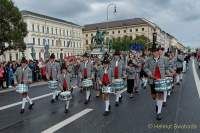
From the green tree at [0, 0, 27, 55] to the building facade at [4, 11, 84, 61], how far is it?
26698mm

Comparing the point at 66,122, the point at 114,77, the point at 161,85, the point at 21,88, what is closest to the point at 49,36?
the point at 114,77

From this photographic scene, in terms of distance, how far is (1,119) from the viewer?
11.4 meters

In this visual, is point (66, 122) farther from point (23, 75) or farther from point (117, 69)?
point (117, 69)

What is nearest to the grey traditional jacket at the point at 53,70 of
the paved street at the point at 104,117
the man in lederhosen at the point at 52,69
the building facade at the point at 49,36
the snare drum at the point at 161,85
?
the man in lederhosen at the point at 52,69

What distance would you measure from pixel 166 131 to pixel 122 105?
4920 mm

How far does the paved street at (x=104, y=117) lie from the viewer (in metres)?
9.20

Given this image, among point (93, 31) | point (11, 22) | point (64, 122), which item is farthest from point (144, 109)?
point (93, 31)

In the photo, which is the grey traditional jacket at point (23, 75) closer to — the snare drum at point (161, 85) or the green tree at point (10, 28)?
the snare drum at point (161, 85)

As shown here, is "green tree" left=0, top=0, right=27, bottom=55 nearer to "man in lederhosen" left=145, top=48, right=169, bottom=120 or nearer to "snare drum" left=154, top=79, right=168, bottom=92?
"man in lederhosen" left=145, top=48, right=169, bottom=120

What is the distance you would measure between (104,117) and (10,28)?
5678 centimetres

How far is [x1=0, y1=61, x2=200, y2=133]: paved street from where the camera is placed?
920cm

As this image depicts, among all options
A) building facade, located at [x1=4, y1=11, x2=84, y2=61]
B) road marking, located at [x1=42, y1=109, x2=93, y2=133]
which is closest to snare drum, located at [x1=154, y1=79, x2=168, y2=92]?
road marking, located at [x1=42, y1=109, x2=93, y2=133]

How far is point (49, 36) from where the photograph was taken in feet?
384

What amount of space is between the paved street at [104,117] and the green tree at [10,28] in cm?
4993
